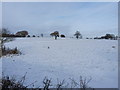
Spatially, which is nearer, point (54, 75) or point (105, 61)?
point (54, 75)

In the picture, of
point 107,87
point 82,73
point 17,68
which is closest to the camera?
point 107,87

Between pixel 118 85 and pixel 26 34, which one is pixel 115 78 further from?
pixel 26 34

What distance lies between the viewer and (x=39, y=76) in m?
4.78

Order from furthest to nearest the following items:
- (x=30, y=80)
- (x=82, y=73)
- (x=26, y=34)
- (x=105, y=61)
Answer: (x=26, y=34) < (x=105, y=61) < (x=82, y=73) < (x=30, y=80)

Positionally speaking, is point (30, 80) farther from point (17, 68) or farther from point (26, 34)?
point (26, 34)

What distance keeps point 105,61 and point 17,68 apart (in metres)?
3.57

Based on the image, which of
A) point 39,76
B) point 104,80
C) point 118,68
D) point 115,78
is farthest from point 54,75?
point 118,68

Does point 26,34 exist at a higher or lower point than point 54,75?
higher

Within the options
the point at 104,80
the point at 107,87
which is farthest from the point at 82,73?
the point at 107,87

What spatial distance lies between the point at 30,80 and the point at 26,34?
56.1 feet

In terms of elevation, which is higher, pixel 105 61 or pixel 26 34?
pixel 26 34

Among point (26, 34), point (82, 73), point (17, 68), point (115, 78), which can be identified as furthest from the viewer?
point (26, 34)

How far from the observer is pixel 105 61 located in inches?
260

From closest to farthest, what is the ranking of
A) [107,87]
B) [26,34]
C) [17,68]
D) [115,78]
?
[107,87] < [115,78] < [17,68] < [26,34]
